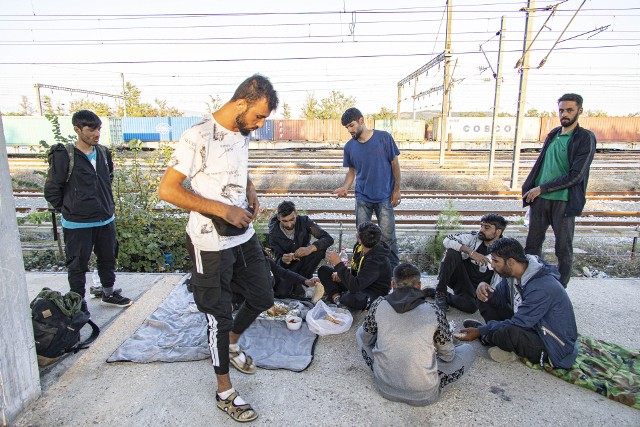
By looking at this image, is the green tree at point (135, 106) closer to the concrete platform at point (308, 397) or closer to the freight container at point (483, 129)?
the freight container at point (483, 129)

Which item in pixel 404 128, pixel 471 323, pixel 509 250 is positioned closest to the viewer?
pixel 509 250

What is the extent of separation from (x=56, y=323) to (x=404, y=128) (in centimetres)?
3172

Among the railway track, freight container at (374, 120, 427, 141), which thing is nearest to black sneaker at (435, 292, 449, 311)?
the railway track

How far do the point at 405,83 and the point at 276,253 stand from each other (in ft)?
88.5

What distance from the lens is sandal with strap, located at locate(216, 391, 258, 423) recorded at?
2646mm

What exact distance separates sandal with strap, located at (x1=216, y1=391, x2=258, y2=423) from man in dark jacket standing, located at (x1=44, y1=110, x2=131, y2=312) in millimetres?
1992

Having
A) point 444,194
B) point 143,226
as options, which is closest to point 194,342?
point 143,226

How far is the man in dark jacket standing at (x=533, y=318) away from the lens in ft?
10.2

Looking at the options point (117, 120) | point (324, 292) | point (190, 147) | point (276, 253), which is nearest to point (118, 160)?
point (276, 253)

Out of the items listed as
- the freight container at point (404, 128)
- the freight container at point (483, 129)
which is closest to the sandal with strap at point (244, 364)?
the freight container at point (404, 128)

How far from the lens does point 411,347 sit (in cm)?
266

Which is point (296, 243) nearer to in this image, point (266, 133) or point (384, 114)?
point (266, 133)

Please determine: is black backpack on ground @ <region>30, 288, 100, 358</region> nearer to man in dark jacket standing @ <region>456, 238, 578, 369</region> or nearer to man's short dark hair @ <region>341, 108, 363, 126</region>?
man's short dark hair @ <region>341, 108, 363, 126</region>

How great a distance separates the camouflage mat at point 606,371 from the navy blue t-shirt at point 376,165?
8.10 ft
